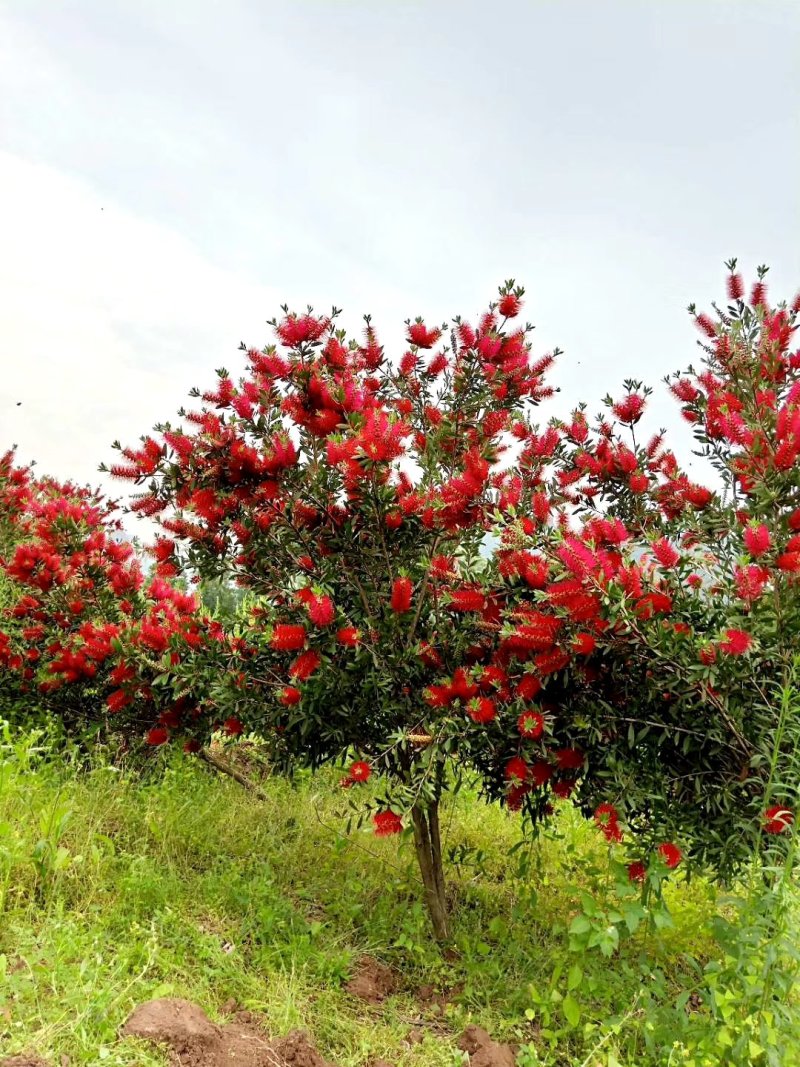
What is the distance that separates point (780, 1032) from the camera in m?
2.20

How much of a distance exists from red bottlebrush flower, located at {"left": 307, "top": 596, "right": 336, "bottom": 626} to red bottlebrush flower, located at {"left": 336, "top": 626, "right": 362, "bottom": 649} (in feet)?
0.23

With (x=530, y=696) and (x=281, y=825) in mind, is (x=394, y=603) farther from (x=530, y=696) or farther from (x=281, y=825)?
(x=281, y=825)

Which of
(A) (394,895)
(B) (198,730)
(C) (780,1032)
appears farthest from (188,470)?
(C) (780,1032)

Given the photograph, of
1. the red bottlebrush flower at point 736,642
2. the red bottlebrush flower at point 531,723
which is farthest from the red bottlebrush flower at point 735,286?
the red bottlebrush flower at point 531,723

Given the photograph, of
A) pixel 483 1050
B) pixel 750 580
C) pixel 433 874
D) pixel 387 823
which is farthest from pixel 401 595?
pixel 483 1050

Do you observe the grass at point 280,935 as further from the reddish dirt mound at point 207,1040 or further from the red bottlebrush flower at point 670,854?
the red bottlebrush flower at point 670,854

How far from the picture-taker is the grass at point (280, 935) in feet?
7.92

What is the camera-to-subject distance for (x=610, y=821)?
2543mm

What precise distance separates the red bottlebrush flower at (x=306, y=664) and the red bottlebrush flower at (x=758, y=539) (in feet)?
5.18

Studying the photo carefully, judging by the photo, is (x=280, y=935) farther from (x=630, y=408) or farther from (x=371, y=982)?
(x=630, y=408)

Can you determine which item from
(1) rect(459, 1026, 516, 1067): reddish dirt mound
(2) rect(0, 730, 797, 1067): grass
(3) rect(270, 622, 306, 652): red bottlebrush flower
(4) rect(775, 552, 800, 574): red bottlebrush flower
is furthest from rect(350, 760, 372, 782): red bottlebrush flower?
(4) rect(775, 552, 800, 574): red bottlebrush flower

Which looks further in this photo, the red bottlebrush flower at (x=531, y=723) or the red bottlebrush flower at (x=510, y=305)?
the red bottlebrush flower at (x=510, y=305)

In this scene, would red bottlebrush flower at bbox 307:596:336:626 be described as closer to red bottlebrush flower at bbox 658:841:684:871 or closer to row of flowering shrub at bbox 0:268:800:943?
row of flowering shrub at bbox 0:268:800:943

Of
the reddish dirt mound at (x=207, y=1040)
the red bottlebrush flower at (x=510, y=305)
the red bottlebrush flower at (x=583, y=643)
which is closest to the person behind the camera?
the reddish dirt mound at (x=207, y=1040)
